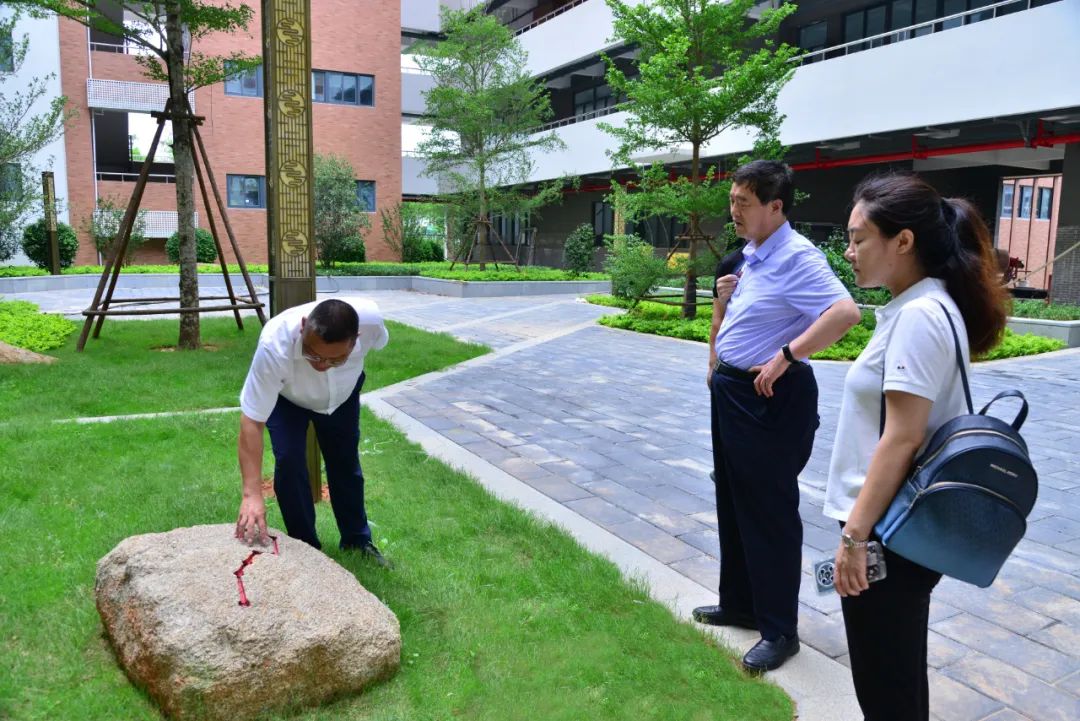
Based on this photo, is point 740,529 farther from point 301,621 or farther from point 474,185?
point 474,185

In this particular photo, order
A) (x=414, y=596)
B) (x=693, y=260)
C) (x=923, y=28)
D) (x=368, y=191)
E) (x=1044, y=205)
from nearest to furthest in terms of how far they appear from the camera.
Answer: (x=414, y=596), (x=693, y=260), (x=923, y=28), (x=1044, y=205), (x=368, y=191)

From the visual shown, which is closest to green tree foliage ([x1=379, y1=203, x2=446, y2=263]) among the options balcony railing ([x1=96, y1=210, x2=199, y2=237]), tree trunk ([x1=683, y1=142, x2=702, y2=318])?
balcony railing ([x1=96, y1=210, x2=199, y2=237])

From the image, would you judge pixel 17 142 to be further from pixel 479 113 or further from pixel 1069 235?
pixel 1069 235

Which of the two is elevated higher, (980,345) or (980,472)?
(980,345)

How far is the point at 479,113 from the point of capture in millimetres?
24266

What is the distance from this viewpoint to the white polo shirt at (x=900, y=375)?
74.7 inches

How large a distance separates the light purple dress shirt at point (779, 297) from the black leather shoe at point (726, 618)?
3.75 feet

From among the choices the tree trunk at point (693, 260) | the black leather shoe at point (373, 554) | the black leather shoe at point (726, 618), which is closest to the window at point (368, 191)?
the tree trunk at point (693, 260)

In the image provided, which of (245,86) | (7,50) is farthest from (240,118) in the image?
(7,50)

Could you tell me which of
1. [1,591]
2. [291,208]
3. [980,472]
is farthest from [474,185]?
[980,472]

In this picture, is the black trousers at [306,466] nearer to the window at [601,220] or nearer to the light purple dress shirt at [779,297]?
the light purple dress shirt at [779,297]

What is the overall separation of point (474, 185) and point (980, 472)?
25.2m

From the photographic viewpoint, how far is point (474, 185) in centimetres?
2619

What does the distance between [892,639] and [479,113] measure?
23685 mm
